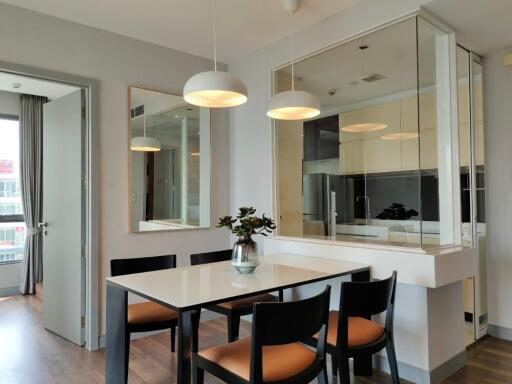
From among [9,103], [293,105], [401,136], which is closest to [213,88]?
[293,105]

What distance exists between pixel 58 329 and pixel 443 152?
12.1ft

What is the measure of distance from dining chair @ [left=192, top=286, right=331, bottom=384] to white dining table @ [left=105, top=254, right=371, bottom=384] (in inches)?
6.5

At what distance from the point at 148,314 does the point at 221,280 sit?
2.12 feet

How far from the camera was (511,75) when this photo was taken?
3311 mm

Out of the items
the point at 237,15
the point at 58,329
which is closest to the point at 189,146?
the point at 237,15

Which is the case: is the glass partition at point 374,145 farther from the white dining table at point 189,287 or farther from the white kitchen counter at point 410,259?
the white dining table at point 189,287

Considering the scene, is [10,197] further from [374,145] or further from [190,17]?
[374,145]

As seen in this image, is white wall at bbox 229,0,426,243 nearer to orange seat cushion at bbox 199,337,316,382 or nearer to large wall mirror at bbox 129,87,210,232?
large wall mirror at bbox 129,87,210,232

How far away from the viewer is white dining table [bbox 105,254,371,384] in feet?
5.72

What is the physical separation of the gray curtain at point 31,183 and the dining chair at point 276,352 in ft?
14.2

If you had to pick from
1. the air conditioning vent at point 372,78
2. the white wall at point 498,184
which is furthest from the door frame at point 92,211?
the white wall at point 498,184

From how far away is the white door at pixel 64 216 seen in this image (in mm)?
3324

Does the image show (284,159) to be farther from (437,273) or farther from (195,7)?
(437,273)

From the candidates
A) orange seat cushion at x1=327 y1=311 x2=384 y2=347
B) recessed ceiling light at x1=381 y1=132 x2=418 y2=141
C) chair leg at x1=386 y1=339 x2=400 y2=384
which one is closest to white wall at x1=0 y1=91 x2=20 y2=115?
recessed ceiling light at x1=381 y1=132 x2=418 y2=141
